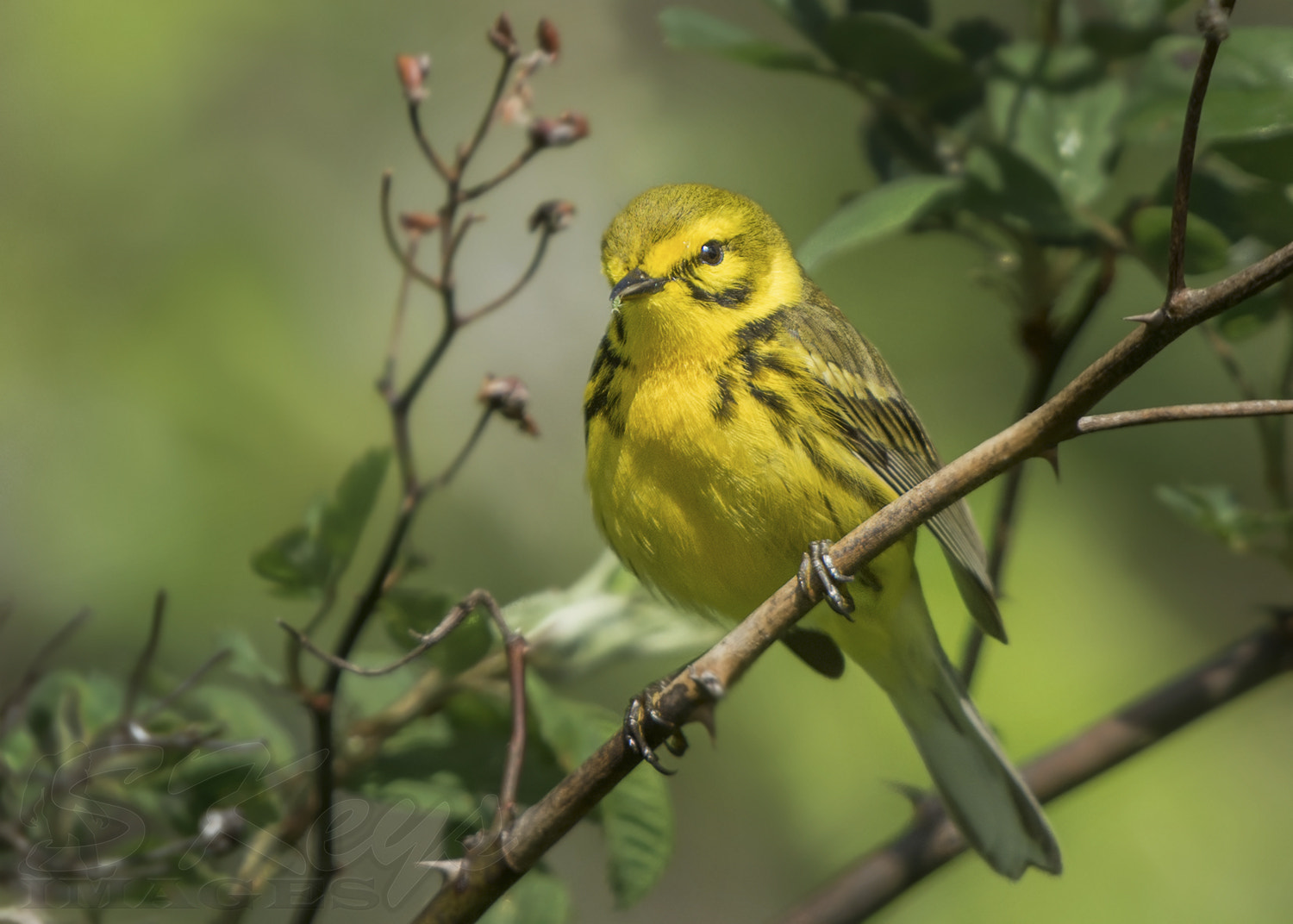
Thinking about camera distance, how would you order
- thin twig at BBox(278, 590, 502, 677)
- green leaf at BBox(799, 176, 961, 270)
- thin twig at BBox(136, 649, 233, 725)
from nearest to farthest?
1. thin twig at BBox(278, 590, 502, 677)
2. green leaf at BBox(799, 176, 961, 270)
3. thin twig at BBox(136, 649, 233, 725)

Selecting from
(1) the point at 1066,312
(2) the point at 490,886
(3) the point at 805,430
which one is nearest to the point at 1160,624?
(1) the point at 1066,312

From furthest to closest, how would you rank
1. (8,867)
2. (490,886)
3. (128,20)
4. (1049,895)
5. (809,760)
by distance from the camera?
(128,20) → (809,760) → (1049,895) → (8,867) → (490,886)

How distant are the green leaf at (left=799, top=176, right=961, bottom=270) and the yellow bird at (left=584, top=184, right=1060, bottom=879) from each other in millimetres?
455

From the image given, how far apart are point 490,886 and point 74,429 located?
7.89 ft

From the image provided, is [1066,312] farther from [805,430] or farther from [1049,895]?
[1049,895]

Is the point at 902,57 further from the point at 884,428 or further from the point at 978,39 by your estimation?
the point at 884,428

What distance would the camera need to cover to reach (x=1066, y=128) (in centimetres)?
235

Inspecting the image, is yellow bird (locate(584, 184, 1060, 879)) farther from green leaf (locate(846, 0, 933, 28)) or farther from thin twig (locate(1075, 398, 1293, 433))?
thin twig (locate(1075, 398, 1293, 433))

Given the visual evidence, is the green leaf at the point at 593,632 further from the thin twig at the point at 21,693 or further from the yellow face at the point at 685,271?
the thin twig at the point at 21,693

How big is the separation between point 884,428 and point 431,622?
42.2 inches

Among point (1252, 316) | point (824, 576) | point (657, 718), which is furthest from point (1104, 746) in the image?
point (657, 718)

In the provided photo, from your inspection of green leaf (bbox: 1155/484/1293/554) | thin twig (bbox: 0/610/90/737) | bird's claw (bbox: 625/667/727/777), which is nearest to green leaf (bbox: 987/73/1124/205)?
green leaf (bbox: 1155/484/1293/554)

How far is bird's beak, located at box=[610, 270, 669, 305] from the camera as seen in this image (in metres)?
2.49

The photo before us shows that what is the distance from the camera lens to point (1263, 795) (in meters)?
3.09
